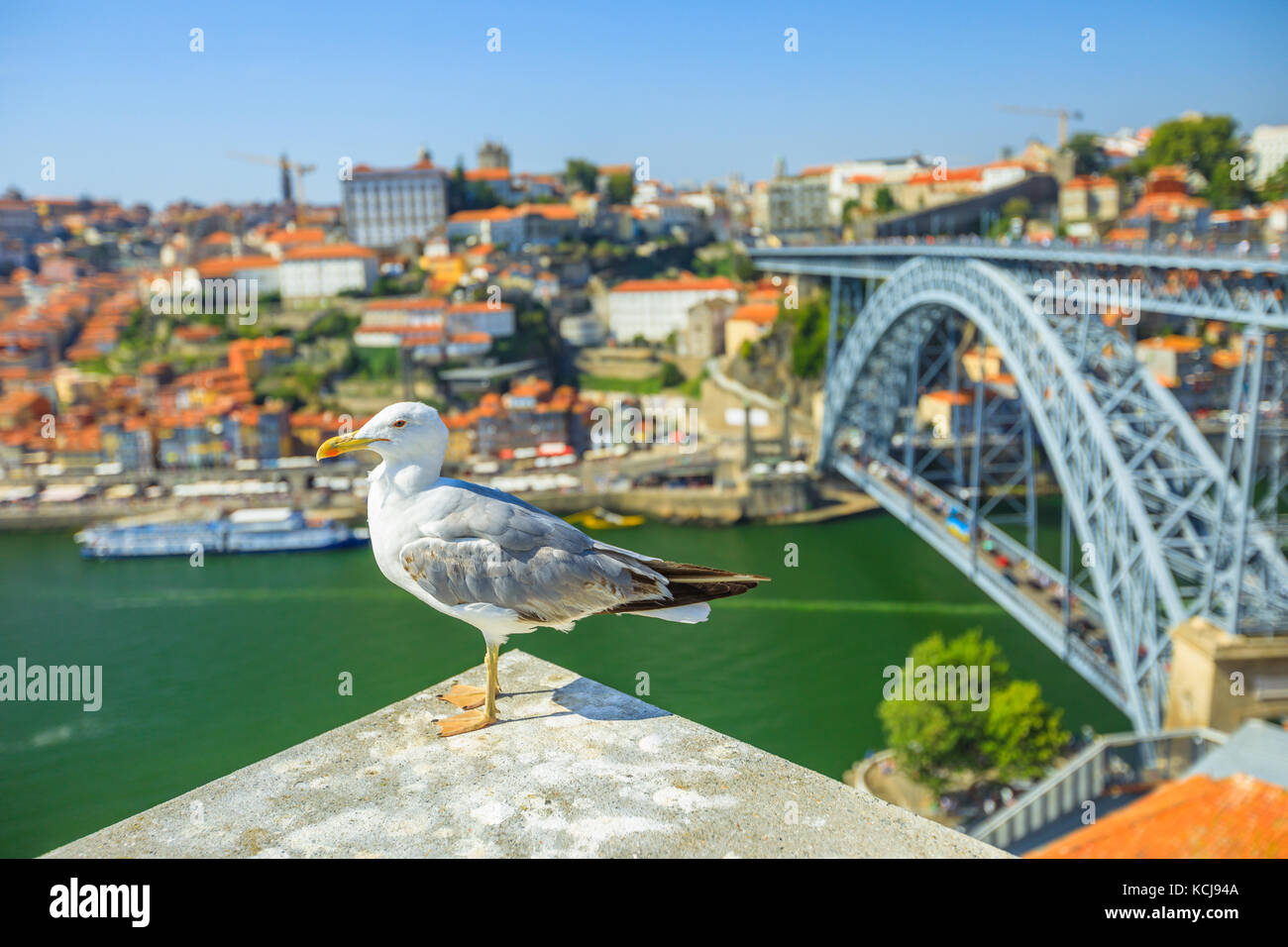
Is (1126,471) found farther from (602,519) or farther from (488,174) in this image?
(488,174)

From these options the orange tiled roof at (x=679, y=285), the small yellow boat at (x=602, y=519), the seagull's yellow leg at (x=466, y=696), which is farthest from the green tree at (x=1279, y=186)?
the seagull's yellow leg at (x=466, y=696)

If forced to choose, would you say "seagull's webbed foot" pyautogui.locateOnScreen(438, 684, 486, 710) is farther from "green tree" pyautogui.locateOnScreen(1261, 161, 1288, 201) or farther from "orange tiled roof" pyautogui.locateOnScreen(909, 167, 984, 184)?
"orange tiled roof" pyautogui.locateOnScreen(909, 167, 984, 184)

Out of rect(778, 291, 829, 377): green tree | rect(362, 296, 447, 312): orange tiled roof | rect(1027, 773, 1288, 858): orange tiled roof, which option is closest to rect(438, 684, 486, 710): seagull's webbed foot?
rect(1027, 773, 1288, 858): orange tiled roof

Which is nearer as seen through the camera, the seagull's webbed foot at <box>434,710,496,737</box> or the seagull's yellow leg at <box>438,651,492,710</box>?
the seagull's webbed foot at <box>434,710,496,737</box>

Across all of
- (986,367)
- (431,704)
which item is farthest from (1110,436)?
(986,367)

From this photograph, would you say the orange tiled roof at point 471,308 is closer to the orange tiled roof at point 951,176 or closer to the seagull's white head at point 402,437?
the orange tiled roof at point 951,176

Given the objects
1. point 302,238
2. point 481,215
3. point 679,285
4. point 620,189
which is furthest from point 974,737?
point 620,189

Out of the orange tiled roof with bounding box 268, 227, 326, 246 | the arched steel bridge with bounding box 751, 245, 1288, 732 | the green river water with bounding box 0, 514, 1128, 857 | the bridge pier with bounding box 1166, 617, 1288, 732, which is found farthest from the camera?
the orange tiled roof with bounding box 268, 227, 326, 246
